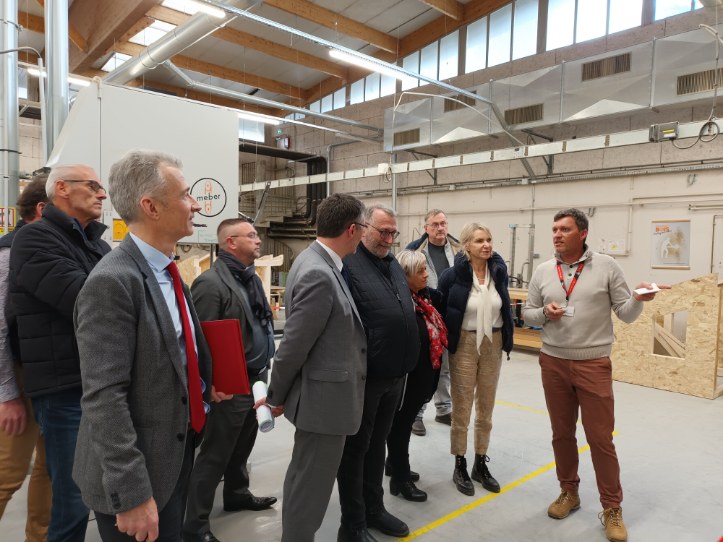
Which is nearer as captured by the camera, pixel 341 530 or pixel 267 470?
pixel 341 530

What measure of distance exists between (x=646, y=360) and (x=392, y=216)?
4696 mm

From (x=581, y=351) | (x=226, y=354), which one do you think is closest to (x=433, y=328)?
(x=581, y=351)

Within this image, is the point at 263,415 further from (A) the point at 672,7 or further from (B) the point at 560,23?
(B) the point at 560,23

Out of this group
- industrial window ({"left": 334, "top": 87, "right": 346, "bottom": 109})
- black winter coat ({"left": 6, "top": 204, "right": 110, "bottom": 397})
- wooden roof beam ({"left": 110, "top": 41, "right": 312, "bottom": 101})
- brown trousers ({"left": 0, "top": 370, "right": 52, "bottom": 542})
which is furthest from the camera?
industrial window ({"left": 334, "top": 87, "right": 346, "bottom": 109})

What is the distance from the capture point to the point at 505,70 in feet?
30.5

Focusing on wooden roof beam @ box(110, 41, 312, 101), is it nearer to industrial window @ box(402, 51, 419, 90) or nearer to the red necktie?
industrial window @ box(402, 51, 419, 90)

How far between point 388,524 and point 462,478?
701 mm

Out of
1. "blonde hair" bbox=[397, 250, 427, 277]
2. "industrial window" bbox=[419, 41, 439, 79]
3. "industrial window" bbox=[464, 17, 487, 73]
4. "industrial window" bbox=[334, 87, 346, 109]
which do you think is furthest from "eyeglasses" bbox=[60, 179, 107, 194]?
"industrial window" bbox=[334, 87, 346, 109]

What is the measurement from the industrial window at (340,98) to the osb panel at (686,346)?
9.74 m

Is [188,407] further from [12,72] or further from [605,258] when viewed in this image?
[12,72]

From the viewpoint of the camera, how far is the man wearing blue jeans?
161 cm

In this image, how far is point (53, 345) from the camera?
1633 millimetres

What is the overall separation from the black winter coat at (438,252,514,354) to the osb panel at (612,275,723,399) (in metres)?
3.48

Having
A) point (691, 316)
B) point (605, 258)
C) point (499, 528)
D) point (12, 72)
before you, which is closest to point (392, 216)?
point (605, 258)
